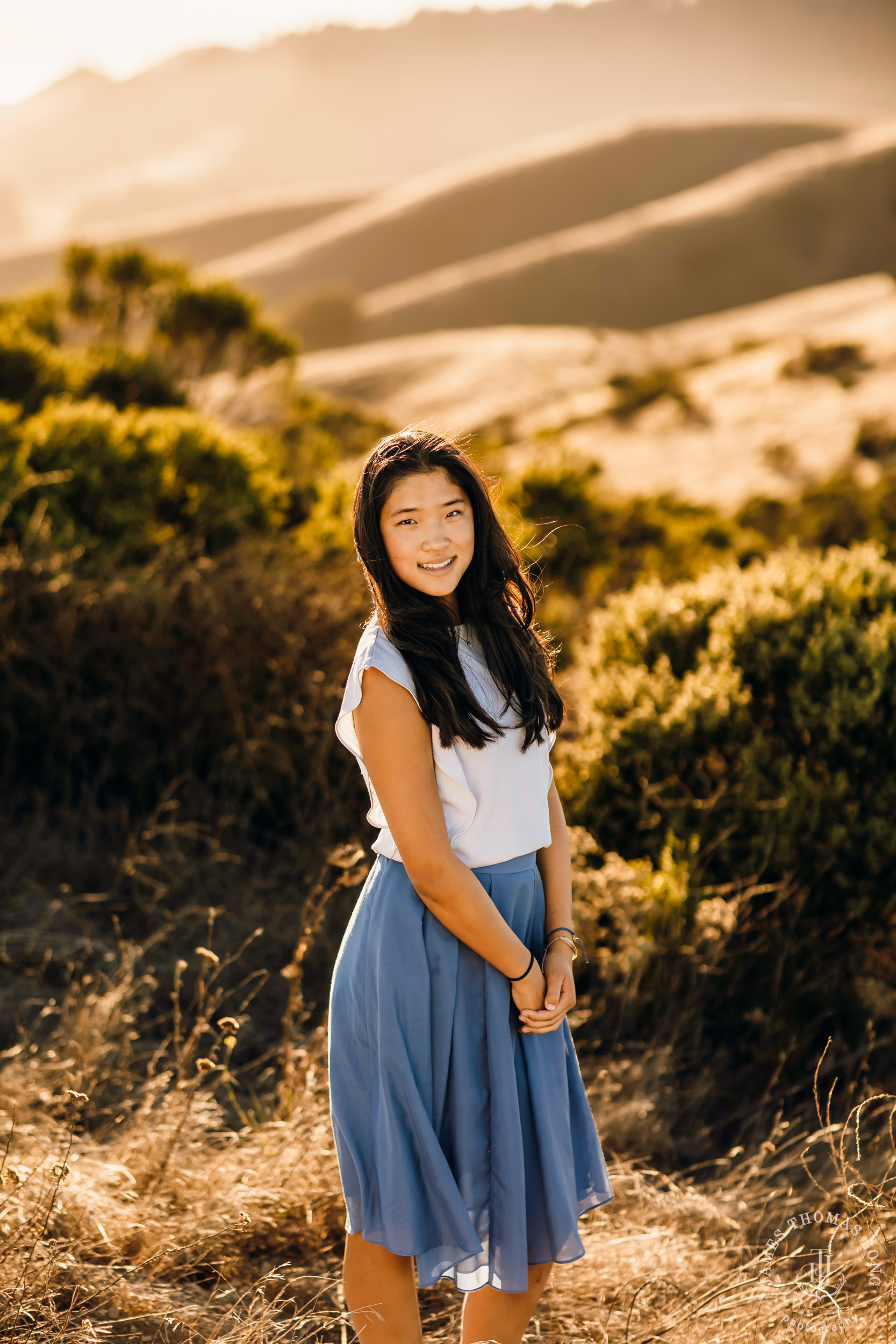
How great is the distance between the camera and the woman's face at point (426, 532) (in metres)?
1.79

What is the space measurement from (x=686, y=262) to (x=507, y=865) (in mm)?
54553

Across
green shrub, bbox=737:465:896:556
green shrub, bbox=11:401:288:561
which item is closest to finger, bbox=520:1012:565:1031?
green shrub, bbox=11:401:288:561

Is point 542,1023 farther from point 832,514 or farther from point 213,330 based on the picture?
point 213,330

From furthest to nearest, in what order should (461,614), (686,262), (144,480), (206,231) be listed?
1. (206,231)
2. (686,262)
3. (144,480)
4. (461,614)

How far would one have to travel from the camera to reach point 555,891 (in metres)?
1.91

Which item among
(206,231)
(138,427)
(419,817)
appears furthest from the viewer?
(206,231)

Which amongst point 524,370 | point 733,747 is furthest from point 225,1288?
point 524,370

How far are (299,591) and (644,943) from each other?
2536 mm

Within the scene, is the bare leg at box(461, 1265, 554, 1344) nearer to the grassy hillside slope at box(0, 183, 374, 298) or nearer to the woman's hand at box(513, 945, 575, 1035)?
the woman's hand at box(513, 945, 575, 1035)

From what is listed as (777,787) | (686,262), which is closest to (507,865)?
(777,787)

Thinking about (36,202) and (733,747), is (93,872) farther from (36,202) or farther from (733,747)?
(36,202)

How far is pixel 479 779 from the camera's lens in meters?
1.78

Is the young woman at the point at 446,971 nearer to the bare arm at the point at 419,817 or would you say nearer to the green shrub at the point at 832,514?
the bare arm at the point at 419,817

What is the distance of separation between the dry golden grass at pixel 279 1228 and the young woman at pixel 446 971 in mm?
288
